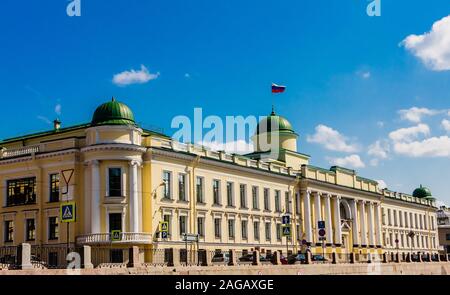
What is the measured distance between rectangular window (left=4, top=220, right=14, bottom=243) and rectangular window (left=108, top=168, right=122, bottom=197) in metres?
9.88

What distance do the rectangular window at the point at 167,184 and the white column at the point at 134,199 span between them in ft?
10.4

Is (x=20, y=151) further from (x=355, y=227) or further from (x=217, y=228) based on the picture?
(x=355, y=227)

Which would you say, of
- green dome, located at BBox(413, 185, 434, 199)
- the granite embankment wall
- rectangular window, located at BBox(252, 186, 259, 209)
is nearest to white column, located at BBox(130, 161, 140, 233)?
the granite embankment wall

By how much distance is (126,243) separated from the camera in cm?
4900

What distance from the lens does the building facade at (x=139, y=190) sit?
50094mm

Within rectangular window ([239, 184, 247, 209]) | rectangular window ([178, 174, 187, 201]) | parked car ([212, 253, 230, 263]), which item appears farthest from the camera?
rectangular window ([239, 184, 247, 209])

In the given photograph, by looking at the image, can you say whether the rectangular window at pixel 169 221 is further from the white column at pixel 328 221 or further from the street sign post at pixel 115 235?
the white column at pixel 328 221

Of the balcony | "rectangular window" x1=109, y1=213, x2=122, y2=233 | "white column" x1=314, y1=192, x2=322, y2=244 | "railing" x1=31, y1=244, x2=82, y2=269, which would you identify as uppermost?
"white column" x1=314, y1=192, x2=322, y2=244

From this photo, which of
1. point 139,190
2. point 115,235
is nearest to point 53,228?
point 115,235

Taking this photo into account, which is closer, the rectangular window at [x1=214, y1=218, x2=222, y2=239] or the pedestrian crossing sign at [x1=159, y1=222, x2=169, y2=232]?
the pedestrian crossing sign at [x1=159, y1=222, x2=169, y2=232]

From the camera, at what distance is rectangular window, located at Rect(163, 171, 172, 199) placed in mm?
53312

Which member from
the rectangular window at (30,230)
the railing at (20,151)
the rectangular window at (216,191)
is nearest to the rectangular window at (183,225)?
the rectangular window at (216,191)

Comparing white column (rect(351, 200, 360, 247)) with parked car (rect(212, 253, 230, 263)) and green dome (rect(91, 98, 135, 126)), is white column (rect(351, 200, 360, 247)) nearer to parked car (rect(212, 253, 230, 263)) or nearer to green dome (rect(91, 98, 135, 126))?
parked car (rect(212, 253, 230, 263))
